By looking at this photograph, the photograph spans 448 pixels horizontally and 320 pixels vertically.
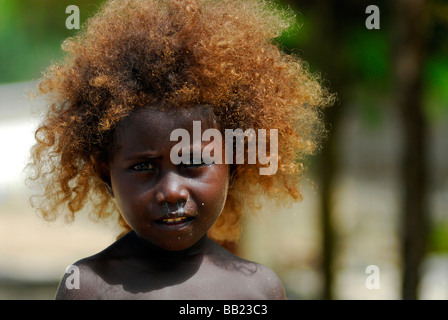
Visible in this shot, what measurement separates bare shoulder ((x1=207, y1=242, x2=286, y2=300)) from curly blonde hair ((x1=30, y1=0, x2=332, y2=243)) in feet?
1.20

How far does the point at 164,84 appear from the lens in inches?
80.7

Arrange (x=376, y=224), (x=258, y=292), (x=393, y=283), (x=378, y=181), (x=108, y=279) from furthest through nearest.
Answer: (x=378, y=181), (x=376, y=224), (x=393, y=283), (x=258, y=292), (x=108, y=279)

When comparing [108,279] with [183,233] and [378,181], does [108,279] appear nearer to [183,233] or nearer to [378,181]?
[183,233]

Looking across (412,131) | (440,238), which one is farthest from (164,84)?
(440,238)

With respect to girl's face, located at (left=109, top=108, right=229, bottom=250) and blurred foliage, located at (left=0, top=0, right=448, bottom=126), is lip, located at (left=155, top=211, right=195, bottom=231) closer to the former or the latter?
girl's face, located at (left=109, top=108, right=229, bottom=250)

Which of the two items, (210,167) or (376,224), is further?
(376,224)

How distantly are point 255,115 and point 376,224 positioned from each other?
9145 mm

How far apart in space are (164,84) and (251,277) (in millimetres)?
919

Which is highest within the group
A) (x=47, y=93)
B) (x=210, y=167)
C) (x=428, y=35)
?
(x=428, y=35)

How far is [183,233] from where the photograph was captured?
80.8 inches

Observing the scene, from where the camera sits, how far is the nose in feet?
6.45

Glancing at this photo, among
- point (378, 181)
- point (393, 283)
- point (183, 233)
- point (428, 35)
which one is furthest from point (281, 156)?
point (378, 181)
